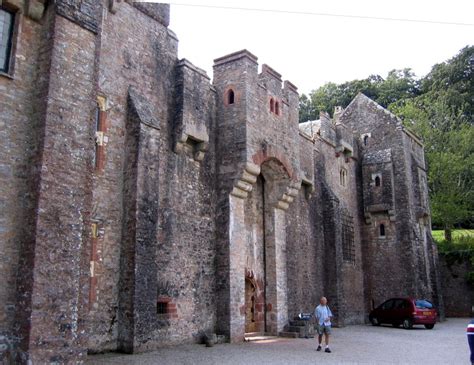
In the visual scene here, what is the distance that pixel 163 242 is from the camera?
14.2 metres

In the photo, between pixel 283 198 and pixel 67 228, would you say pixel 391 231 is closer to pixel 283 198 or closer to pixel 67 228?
pixel 283 198

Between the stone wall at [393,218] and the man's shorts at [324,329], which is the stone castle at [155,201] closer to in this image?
the stone wall at [393,218]

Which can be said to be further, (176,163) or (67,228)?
(176,163)

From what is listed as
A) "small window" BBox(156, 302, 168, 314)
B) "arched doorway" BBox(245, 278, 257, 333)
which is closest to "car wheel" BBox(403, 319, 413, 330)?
"arched doorway" BBox(245, 278, 257, 333)

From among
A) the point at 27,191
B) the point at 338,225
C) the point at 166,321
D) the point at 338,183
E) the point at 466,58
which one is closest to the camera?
the point at 27,191

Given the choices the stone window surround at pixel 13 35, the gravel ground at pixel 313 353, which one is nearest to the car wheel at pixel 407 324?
the gravel ground at pixel 313 353

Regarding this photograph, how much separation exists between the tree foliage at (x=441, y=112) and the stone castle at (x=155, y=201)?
1162 centimetres

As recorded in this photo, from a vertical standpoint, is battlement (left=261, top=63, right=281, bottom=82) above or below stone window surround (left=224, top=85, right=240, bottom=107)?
above

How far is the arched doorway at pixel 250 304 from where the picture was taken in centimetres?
1812

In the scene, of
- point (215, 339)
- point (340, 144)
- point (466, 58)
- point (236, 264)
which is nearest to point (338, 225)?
point (340, 144)

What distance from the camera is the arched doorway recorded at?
18.1 m

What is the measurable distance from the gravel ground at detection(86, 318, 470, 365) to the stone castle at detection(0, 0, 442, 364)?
2.99ft

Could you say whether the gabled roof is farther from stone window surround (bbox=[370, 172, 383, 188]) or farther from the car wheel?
the car wheel

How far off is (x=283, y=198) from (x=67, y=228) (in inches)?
441
